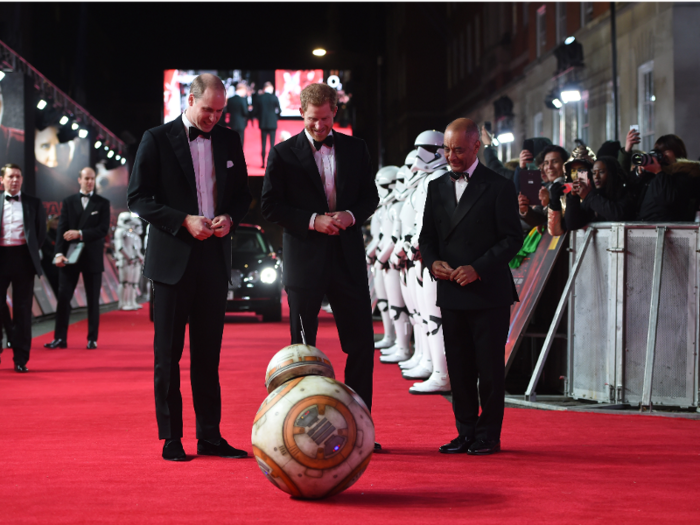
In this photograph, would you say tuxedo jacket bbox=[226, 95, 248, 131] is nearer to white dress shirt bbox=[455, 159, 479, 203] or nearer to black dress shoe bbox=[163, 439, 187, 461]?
white dress shirt bbox=[455, 159, 479, 203]

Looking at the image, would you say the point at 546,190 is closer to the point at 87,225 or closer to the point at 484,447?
the point at 484,447

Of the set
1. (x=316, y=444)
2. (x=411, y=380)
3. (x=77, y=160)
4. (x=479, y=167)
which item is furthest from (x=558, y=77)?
(x=316, y=444)

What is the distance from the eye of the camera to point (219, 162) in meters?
5.04

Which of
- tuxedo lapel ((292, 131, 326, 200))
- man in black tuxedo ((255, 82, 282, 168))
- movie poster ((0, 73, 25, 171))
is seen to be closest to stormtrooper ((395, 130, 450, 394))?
tuxedo lapel ((292, 131, 326, 200))

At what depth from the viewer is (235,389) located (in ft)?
26.6

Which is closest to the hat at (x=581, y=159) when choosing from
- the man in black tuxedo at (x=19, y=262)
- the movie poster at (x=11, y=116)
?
the man in black tuxedo at (x=19, y=262)

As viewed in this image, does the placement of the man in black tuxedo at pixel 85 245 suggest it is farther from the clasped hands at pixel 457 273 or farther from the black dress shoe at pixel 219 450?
the clasped hands at pixel 457 273

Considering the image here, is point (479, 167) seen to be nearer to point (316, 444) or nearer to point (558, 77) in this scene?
point (316, 444)

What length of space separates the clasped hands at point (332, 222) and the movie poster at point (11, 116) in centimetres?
1335

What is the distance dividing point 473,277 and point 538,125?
2363cm

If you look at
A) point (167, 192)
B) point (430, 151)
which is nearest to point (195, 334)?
point (167, 192)

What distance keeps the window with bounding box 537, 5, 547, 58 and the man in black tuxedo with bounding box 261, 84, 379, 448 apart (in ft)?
75.9

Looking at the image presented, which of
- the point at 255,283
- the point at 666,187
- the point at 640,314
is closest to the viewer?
the point at 640,314

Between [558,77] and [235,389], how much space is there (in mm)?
19492
